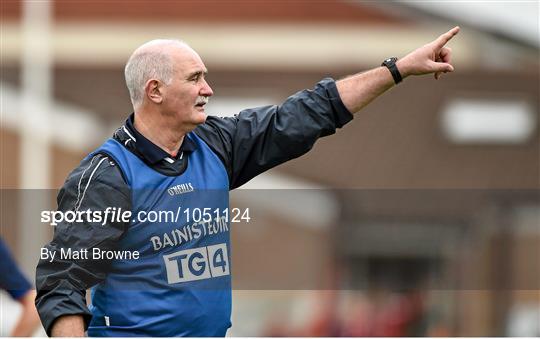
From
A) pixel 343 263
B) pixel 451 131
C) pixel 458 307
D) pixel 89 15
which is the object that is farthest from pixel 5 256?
pixel 451 131

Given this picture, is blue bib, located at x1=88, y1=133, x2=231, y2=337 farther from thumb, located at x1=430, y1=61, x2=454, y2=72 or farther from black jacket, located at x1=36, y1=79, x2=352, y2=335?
thumb, located at x1=430, y1=61, x2=454, y2=72

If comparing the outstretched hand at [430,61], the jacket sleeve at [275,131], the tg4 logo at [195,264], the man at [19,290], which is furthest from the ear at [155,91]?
the man at [19,290]

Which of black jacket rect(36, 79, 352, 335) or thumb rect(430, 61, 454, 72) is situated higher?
thumb rect(430, 61, 454, 72)

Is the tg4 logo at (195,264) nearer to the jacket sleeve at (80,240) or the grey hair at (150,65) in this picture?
the jacket sleeve at (80,240)

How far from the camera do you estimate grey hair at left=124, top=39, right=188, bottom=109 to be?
4160 millimetres

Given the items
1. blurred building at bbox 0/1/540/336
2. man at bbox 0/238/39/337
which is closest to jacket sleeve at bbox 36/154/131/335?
man at bbox 0/238/39/337

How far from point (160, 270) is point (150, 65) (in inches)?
25.2

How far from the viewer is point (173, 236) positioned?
4.07 metres

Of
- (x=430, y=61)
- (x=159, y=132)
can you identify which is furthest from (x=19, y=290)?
(x=430, y=61)

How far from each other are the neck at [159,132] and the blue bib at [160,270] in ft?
0.34

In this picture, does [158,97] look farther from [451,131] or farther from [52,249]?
[451,131]

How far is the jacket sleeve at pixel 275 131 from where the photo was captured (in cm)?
430

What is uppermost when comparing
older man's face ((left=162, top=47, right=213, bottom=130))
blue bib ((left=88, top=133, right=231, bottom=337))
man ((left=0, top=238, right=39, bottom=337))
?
older man's face ((left=162, top=47, right=213, bottom=130))

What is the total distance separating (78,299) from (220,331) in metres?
0.51
